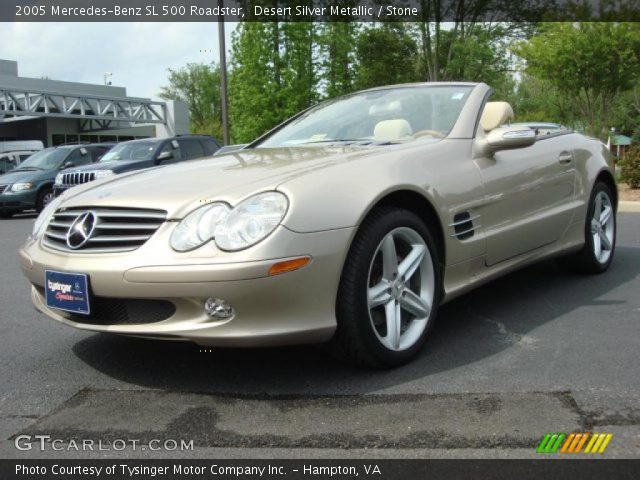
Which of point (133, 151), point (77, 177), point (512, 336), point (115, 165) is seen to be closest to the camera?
point (512, 336)

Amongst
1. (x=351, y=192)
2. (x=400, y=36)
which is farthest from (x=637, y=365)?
(x=400, y=36)

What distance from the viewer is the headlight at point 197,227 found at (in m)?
2.83

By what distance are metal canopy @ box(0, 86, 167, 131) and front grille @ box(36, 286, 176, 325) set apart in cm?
2996

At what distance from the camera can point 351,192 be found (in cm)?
308

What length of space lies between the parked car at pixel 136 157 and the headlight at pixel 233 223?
9706mm

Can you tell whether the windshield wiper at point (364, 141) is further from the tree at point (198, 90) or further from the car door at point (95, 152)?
the tree at point (198, 90)

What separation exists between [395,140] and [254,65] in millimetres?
23230

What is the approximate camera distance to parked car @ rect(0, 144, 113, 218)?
14.2 m

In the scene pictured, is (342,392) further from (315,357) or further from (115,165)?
(115,165)

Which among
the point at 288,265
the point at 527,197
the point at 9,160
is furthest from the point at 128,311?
the point at 9,160

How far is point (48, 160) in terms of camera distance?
15.6 meters

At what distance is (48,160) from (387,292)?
14.1m

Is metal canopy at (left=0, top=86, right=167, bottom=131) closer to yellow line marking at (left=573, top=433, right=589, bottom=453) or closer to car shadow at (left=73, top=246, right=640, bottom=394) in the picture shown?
car shadow at (left=73, top=246, right=640, bottom=394)
